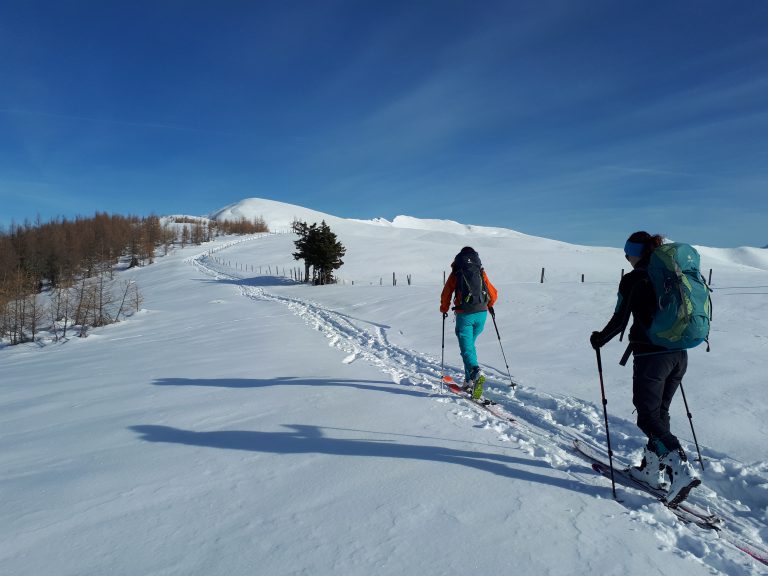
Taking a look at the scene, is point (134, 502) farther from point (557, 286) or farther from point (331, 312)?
point (557, 286)

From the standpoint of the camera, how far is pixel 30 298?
1934 centimetres

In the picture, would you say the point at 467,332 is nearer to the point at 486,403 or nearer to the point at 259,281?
the point at 486,403

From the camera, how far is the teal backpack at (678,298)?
3.09m

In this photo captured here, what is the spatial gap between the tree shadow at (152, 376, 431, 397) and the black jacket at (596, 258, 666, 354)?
3130 mm

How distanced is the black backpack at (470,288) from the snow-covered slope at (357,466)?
50.8 inches

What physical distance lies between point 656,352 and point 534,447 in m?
1.46

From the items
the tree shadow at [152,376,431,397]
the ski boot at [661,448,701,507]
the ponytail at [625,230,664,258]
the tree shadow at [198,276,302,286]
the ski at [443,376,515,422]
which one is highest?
the ponytail at [625,230,664,258]

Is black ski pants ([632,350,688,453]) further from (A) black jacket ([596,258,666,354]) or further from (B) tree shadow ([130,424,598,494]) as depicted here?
(B) tree shadow ([130,424,598,494])

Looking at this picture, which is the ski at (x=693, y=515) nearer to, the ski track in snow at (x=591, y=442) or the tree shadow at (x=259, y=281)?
the ski track in snow at (x=591, y=442)

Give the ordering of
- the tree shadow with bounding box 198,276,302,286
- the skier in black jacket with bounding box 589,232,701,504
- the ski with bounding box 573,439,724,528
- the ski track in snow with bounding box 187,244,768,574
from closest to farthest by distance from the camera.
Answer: the ski track in snow with bounding box 187,244,768,574
the ski with bounding box 573,439,724,528
the skier in black jacket with bounding box 589,232,701,504
the tree shadow with bounding box 198,276,302,286

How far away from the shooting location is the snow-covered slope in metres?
2.50

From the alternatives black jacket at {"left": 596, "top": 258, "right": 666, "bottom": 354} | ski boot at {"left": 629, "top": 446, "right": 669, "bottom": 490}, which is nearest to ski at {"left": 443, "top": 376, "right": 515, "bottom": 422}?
ski boot at {"left": 629, "top": 446, "right": 669, "bottom": 490}

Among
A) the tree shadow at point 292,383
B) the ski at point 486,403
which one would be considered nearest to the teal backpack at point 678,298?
the ski at point 486,403

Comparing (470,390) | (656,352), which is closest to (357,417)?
(470,390)
